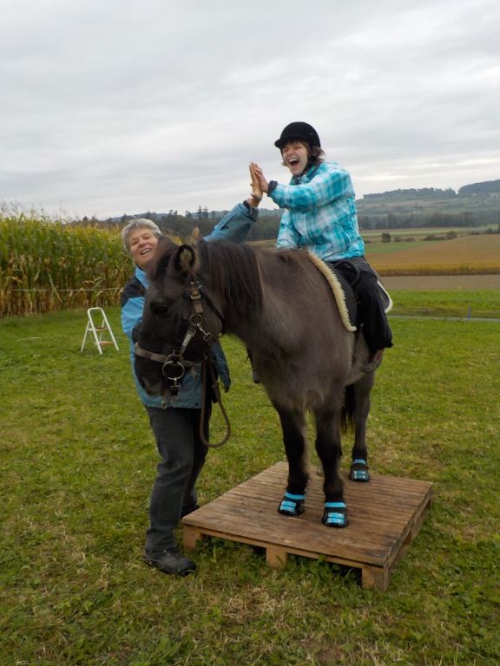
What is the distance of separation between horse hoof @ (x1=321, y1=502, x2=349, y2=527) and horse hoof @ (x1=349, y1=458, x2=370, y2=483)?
808 millimetres

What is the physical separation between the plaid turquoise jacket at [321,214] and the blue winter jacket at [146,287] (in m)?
0.35

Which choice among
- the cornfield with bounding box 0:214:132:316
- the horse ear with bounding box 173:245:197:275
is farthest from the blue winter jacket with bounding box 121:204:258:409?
the cornfield with bounding box 0:214:132:316

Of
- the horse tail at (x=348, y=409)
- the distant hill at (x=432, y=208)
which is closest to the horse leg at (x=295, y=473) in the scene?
the horse tail at (x=348, y=409)

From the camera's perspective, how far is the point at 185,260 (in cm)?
272

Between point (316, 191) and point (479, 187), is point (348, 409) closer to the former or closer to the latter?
point (316, 191)

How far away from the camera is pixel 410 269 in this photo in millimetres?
30562

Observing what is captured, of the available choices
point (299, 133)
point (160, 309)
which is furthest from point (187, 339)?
point (299, 133)

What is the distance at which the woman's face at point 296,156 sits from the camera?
3.53m

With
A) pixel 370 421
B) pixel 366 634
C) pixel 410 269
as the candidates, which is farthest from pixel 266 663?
pixel 410 269

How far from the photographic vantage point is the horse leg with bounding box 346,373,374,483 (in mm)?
4562

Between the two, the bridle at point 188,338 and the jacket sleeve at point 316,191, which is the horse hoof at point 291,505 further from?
the jacket sleeve at point 316,191

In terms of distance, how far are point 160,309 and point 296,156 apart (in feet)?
4.92

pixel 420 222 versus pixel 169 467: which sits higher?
pixel 420 222

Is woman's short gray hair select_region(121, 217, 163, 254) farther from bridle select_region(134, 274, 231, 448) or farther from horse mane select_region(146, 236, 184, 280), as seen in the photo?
bridle select_region(134, 274, 231, 448)
